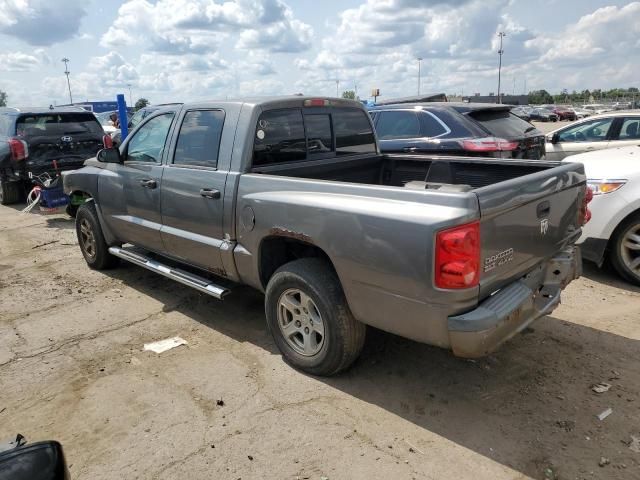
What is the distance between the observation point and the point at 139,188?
4.88 meters

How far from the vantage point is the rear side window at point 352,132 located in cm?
464

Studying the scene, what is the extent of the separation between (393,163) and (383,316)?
229 cm

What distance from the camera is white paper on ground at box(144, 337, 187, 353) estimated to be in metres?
4.18

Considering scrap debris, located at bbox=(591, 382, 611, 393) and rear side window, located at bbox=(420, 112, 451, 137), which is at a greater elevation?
rear side window, located at bbox=(420, 112, 451, 137)

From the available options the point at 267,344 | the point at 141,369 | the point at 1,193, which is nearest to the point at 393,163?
the point at 267,344

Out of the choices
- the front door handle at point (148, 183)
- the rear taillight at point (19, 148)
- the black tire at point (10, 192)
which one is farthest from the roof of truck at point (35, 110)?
the front door handle at point (148, 183)

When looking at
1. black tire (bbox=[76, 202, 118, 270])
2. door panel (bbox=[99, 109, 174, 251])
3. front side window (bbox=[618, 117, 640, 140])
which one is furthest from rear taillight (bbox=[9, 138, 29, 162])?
front side window (bbox=[618, 117, 640, 140])

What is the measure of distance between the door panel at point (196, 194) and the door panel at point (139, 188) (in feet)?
0.69

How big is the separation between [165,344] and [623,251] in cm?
455

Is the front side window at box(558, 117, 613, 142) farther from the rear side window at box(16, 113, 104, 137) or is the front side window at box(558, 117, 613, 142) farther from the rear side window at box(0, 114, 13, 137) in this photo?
the rear side window at box(0, 114, 13, 137)

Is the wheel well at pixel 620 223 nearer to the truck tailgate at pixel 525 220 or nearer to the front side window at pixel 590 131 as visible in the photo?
the truck tailgate at pixel 525 220

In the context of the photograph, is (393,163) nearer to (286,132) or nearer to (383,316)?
(286,132)

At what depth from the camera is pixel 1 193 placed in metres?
11.0

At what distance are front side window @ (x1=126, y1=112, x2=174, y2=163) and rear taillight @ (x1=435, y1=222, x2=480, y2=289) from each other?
302 centimetres
